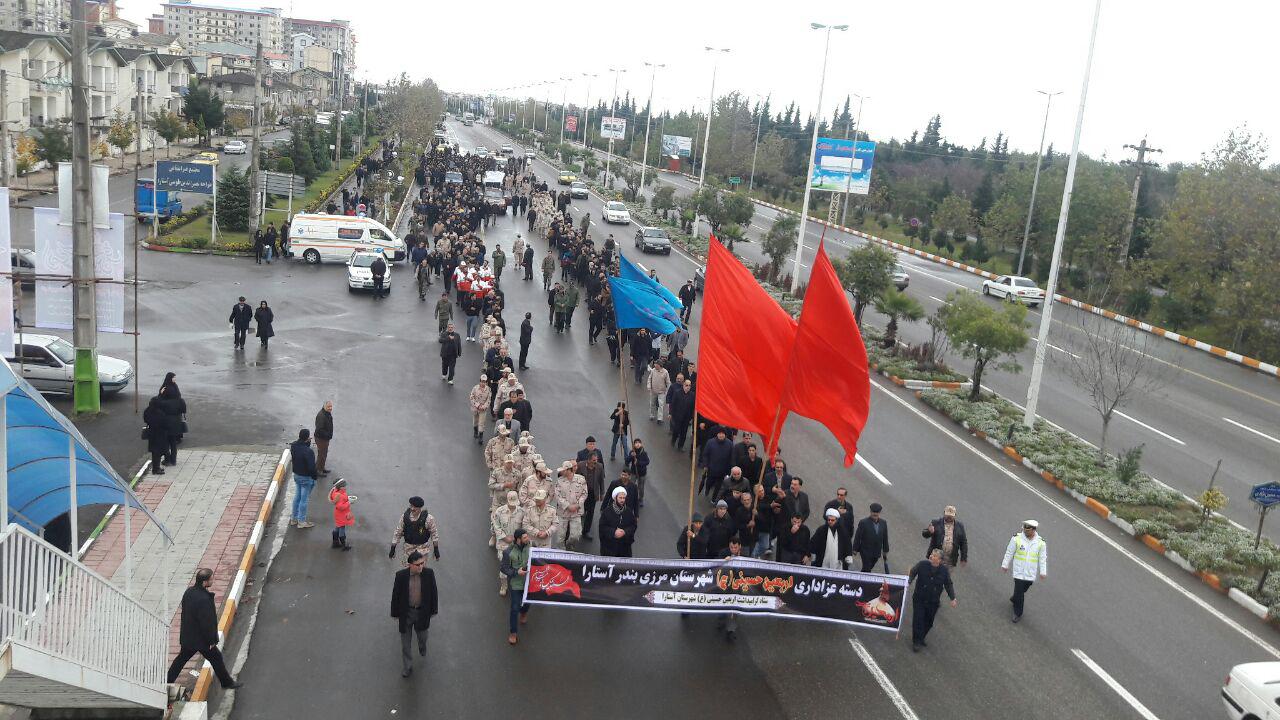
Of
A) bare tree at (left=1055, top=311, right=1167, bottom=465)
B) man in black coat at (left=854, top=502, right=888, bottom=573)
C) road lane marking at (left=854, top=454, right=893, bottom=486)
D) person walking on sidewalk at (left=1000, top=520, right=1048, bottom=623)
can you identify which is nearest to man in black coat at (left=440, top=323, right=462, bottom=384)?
road lane marking at (left=854, top=454, right=893, bottom=486)

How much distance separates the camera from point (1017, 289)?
40156 mm

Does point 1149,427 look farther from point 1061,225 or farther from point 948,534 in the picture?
point 948,534

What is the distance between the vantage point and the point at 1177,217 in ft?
126

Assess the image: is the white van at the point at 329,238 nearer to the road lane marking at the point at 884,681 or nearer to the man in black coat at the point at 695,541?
the man in black coat at the point at 695,541

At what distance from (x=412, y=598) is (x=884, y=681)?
5098 millimetres

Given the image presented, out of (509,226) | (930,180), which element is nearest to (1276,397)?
(509,226)

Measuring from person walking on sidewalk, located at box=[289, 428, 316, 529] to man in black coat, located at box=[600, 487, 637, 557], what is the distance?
4.07m

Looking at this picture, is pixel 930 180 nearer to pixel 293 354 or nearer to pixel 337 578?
pixel 293 354

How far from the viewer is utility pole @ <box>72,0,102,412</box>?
53.2 feet

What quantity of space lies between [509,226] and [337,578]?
1497 inches

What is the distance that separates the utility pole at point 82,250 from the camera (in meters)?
16.2

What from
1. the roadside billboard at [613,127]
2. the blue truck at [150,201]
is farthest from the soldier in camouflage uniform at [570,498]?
the roadside billboard at [613,127]

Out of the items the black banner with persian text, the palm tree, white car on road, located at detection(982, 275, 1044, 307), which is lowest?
the black banner with persian text

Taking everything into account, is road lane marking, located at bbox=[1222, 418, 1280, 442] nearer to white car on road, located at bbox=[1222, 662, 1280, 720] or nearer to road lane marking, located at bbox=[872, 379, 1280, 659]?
road lane marking, located at bbox=[872, 379, 1280, 659]
